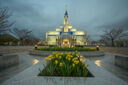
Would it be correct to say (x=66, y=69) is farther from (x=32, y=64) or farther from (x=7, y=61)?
(x=7, y=61)

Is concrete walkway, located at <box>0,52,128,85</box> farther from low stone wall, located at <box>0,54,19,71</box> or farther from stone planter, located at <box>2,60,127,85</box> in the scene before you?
stone planter, located at <box>2,60,127,85</box>

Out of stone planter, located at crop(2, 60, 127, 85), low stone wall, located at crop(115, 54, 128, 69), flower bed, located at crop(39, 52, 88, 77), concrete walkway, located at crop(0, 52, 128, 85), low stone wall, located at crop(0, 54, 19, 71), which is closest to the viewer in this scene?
stone planter, located at crop(2, 60, 127, 85)

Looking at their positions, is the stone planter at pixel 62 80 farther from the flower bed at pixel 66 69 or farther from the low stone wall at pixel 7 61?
the low stone wall at pixel 7 61

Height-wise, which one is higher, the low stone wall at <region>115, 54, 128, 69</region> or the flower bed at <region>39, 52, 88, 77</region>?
the flower bed at <region>39, 52, 88, 77</region>

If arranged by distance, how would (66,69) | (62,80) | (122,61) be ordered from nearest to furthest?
1. (62,80)
2. (66,69)
3. (122,61)

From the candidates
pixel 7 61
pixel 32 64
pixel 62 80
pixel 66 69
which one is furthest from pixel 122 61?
pixel 7 61

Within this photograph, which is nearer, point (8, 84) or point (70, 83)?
point (8, 84)

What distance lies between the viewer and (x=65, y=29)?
53.3m

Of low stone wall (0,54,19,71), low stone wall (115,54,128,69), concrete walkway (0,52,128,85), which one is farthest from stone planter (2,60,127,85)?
low stone wall (115,54,128,69)

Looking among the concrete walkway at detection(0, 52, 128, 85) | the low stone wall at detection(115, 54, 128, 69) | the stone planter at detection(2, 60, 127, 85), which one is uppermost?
the stone planter at detection(2, 60, 127, 85)

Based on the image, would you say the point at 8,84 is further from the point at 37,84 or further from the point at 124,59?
the point at 124,59

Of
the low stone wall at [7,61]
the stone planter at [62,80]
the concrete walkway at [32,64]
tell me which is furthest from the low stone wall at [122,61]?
the low stone wall at [7,61]

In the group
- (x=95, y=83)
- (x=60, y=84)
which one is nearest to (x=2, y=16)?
(x=60, y=84)

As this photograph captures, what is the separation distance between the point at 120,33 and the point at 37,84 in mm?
35667
